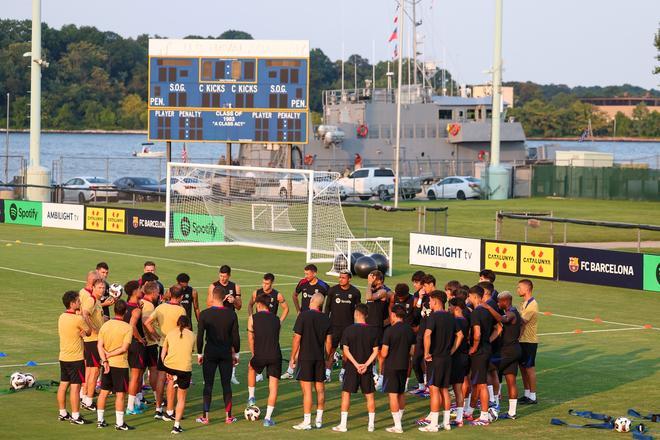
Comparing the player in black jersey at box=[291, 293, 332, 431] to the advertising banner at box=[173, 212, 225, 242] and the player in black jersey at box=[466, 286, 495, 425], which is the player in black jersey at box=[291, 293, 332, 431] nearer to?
the player in black jersey at box=[466, 286, 495, 425]

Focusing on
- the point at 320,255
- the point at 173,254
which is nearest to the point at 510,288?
the point at 320,255

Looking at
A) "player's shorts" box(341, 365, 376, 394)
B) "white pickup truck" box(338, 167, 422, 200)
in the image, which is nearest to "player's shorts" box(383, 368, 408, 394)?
"player's shorts" box(341, 365, 376, 394)

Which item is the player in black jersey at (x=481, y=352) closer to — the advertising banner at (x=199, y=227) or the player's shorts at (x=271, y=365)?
the player's shorts at (x=271, y=365)

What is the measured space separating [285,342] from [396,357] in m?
7.20

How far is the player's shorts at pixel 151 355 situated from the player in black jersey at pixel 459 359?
14.0 feet

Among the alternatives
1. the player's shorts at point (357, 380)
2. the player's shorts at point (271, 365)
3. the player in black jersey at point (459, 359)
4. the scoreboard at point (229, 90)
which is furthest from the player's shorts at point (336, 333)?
the scoreboard at point (229, 90)

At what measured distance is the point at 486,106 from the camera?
78500 millimetres

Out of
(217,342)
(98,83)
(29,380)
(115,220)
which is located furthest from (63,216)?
(98,83)

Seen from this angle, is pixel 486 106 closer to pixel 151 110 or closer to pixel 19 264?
pixel 151 110

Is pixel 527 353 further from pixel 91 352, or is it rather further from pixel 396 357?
pixel 91 352

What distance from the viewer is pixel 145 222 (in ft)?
144

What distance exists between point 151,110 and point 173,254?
357 inches

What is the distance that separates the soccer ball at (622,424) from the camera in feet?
51.1

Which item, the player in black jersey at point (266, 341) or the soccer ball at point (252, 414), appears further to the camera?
the soccer ball at point (252, 414)
